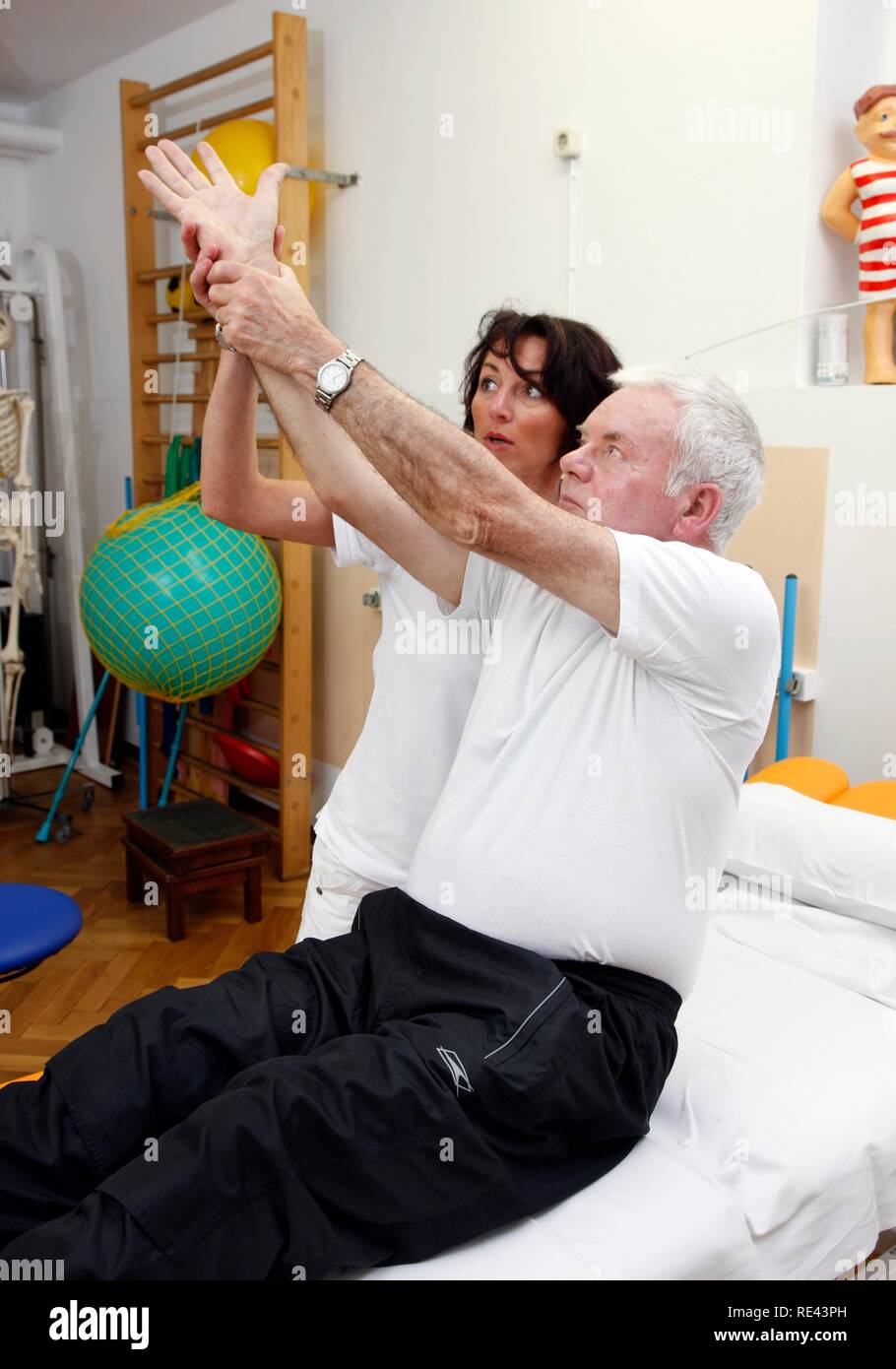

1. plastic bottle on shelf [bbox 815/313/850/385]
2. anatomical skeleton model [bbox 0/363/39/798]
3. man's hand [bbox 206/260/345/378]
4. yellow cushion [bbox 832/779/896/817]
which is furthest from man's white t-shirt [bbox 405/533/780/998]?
anatomical skeleton model [bbox 0/363/39/798]

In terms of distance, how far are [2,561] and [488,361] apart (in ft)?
13.6

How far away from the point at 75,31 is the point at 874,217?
325 cm

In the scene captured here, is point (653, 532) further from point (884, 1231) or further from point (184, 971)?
point (184, 971)

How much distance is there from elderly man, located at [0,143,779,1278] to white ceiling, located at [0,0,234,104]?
3.08 meters

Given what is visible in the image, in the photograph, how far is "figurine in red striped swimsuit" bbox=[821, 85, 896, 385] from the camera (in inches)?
88.4

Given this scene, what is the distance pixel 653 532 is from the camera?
142 cm

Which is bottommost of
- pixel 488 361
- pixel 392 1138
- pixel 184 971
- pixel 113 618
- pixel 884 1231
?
pixel 184 971

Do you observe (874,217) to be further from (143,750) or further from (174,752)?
(143,750)

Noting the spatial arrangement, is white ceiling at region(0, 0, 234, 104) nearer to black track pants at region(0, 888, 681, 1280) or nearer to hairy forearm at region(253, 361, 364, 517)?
hairy forearm at region(253, 361, 364, 517)

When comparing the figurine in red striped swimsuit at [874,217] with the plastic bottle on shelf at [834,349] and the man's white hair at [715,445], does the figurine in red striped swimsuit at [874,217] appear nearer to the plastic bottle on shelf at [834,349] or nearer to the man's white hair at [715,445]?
the plastic bottle on shelf at [834,349]

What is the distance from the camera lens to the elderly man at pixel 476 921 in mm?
1104

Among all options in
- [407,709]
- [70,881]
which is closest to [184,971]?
[70,881]

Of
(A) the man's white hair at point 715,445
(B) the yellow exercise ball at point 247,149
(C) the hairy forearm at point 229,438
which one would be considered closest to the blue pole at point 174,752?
(B) the yellow exercise ball at point 247,149

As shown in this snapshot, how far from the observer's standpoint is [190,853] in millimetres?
3105
